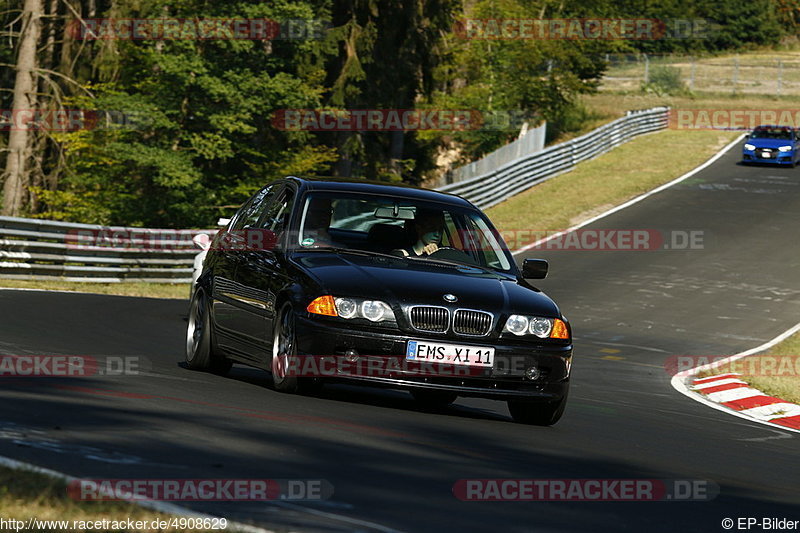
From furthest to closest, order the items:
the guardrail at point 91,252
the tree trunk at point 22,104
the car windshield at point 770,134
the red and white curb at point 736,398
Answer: the car windshield at point 770,134 < the tree trunk at point 22,104 < the guardrail at point 91,252 < the red and white curb at point 736,398

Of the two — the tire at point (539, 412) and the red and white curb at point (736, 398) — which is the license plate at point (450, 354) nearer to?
the tire at point (539, 412)

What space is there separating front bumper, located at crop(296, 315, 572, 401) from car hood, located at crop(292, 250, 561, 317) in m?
0.24

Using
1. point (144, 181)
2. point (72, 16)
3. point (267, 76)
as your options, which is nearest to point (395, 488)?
point (267, 76)

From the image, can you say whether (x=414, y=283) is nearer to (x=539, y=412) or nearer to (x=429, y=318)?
(x=429, y=318)

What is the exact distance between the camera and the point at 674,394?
14.9m

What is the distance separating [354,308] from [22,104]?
34748mm

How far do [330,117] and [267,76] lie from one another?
15.9 feet

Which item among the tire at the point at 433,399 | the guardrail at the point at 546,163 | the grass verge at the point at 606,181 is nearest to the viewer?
the tire at the point at 433,399

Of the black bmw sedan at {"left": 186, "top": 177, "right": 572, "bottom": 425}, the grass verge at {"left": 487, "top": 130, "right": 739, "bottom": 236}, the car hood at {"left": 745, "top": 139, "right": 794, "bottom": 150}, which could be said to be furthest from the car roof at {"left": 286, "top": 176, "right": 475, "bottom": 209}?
the car hood at {"left": 745, "top": 139, "right": 794, "bottom": 150}

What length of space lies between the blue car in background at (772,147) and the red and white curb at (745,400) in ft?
106

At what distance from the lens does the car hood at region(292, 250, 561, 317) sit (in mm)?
9109

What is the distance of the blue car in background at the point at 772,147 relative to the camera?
4759 centimetres

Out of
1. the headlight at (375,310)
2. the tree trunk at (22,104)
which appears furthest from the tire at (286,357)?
the tree trunk at (22,104)

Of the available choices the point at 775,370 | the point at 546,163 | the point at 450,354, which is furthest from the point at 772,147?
the point at 450,354
